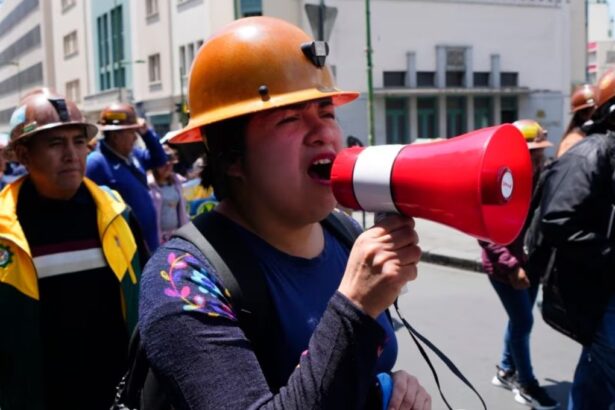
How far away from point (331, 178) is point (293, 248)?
11.0 inches

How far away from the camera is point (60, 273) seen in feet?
8.87

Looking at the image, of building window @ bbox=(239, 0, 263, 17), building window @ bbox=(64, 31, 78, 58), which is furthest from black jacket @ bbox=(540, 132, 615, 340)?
building window @ bbox=(64, 31, 78, 58)

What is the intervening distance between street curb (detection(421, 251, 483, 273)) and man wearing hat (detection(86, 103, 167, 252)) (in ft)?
15.6

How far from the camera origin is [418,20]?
32406 millimetres

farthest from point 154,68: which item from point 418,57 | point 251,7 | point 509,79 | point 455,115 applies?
point 509,79

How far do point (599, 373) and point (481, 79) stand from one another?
32.4 metres

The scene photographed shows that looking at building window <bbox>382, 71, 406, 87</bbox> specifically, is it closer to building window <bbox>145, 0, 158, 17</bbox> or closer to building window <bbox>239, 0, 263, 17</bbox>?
building window <bbox>239, 0, 263, 17</bbox>

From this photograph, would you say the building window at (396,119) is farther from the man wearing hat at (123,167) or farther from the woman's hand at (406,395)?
the woman's hand at (406,395)

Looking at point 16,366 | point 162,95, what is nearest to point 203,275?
point 16,366

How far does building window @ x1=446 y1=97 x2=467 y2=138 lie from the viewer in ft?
110

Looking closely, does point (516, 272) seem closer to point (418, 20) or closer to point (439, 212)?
point (439, 212)

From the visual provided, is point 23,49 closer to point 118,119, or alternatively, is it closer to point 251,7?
point 251,7

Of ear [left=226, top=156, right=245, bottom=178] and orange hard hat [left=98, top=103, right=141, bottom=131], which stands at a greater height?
orange hard hat [left=98, top=103, right=141, bottom=131]

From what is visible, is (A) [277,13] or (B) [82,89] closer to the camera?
(A) [277,13]
